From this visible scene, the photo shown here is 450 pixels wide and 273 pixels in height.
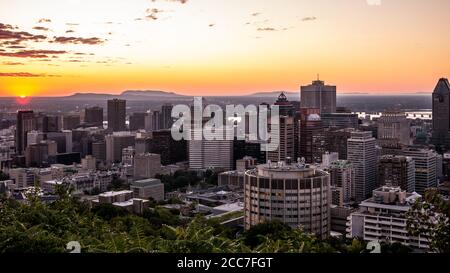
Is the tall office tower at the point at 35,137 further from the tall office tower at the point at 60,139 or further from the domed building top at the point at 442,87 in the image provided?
the domed building top at the point at 442,87

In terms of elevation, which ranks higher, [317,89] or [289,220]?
[317,89]

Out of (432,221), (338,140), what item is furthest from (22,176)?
(432,221)

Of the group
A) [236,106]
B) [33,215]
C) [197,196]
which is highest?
[236,106]

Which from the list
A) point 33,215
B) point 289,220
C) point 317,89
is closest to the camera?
point 33,215

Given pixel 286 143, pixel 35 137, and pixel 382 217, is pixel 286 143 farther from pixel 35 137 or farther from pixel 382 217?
pixel 35 137

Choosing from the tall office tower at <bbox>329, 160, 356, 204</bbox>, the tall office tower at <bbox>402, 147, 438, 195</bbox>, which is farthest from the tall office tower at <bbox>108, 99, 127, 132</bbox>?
the tall office tower at <bbox>402, 147, 438, 195</bbox>
